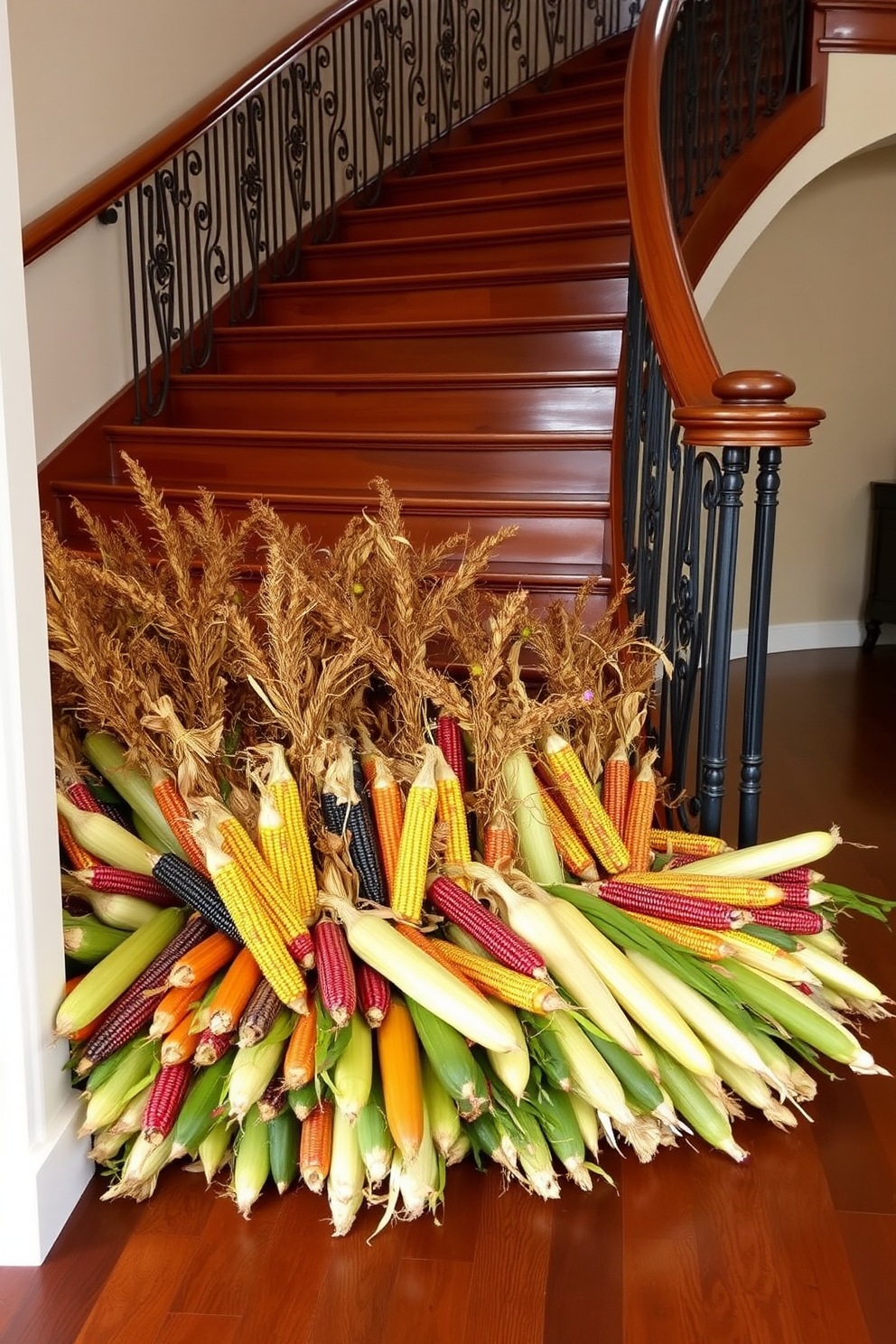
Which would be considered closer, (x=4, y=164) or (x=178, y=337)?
(x=4, y=164)

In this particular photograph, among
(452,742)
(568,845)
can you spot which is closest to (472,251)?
(452,742)

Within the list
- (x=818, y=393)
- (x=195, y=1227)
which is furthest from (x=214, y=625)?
(x=818, y=393)

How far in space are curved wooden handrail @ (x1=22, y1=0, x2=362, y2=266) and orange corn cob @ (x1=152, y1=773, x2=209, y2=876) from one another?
83.8 inches

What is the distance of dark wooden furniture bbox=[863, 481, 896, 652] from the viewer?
6.31 metres

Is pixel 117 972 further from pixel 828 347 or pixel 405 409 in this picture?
pixel 828 347

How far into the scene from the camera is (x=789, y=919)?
2139mm

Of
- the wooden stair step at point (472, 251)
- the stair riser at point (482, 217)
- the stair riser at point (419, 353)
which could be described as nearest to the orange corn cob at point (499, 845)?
the stair riser at point (419, 353)

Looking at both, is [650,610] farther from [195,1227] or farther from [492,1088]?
[195,1227]

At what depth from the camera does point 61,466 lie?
3.93m

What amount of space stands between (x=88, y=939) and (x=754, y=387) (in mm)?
1494

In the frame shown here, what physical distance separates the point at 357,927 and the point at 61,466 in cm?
256

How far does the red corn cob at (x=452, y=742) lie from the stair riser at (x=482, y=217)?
2.71 meters

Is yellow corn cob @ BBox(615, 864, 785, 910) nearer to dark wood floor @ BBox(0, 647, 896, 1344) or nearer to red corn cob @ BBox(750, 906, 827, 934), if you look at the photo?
red corn cob @ BBox(750, 906, 827, 934)

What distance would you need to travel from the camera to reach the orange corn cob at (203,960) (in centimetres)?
181
